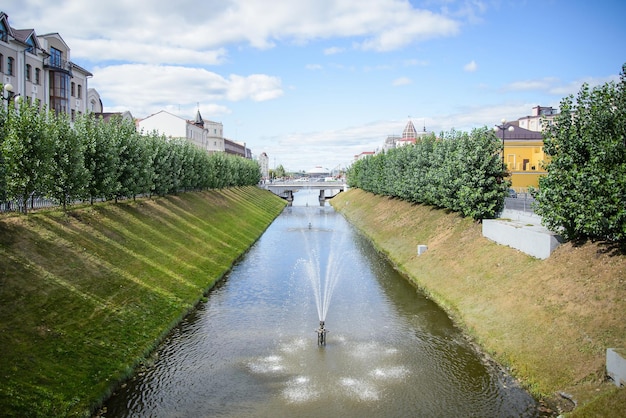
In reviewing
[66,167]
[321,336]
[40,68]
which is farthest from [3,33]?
[321,336]

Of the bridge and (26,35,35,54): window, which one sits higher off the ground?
(26,35,35,54): window

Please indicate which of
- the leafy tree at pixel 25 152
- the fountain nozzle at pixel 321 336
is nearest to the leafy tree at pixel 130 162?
the leafy tree at pixel 25 152

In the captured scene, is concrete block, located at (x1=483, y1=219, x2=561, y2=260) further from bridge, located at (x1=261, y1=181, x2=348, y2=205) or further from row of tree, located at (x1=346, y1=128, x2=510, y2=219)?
bridge, located at (x1=261, y1=181, x2=348, y2=205)

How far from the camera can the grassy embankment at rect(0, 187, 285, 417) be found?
18.1 m

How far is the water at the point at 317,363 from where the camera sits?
19.1 m

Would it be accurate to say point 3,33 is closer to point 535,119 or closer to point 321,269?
point 321,269

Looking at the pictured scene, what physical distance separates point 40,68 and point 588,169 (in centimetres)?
6765

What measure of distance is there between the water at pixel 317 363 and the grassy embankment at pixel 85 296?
1461 millimetres

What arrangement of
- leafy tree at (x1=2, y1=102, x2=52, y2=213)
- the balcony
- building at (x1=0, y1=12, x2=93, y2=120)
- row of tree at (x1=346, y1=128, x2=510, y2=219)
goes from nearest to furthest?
leafy tree at (x1=2, y1=102, x2=52, y2=213)
row of tree at (x1=346, y1=128, x2=510, y2=219)
building at (x1=0, y1=12, x2=93, y2=120)
the balcony

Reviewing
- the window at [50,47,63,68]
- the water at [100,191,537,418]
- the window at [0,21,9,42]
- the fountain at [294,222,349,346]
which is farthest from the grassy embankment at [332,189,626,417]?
the window at [50,47,63,68]

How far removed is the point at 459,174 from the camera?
155 feet

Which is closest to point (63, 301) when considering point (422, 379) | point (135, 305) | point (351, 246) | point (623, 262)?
point (135, 305)

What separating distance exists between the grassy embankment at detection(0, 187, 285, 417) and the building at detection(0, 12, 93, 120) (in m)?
25.7

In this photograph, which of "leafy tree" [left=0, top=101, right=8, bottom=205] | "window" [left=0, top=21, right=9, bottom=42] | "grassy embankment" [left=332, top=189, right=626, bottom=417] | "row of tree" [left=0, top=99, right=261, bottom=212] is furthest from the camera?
"window" [left=0, top=21, right=9, bottom=42]
